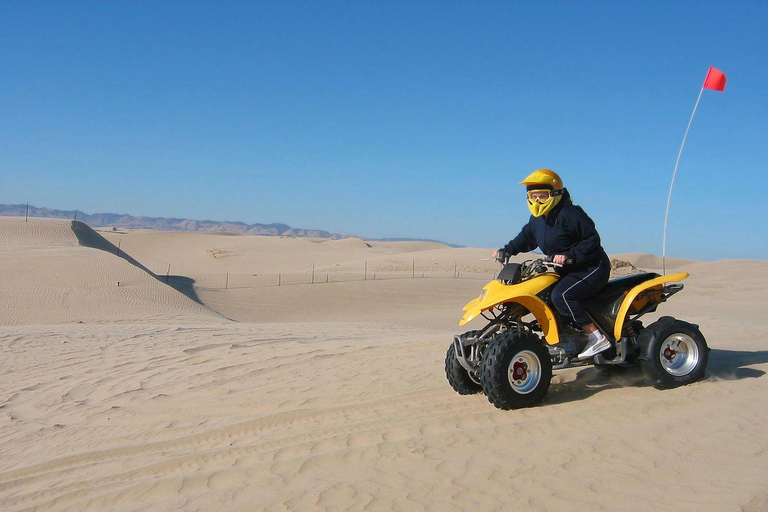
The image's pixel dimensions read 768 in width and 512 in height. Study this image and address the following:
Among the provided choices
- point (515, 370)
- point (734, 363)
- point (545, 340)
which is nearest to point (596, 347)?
point (545, 340)

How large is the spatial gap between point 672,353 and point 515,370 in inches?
71.6

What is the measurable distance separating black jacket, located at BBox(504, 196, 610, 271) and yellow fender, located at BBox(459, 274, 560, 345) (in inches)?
11.7

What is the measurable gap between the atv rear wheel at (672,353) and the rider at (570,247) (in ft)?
1.37

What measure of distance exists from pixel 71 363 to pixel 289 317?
13.8 meters

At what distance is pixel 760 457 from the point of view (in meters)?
4.01

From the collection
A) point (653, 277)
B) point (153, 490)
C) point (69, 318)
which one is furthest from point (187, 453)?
point (69, 318)

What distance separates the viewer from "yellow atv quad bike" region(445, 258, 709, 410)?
17.9 ft

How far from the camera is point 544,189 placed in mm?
5840

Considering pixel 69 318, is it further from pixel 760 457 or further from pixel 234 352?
pixel 760 457

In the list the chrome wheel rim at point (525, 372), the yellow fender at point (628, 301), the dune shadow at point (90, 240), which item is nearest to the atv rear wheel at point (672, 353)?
the yellow fender at point (628, 301)

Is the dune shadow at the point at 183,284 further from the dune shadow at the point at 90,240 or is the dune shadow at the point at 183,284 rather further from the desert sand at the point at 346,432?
the desert sand at the point at 346,432

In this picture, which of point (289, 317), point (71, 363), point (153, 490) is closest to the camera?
point (153, 490)

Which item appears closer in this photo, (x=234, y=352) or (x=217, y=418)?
(x=217, y=418)

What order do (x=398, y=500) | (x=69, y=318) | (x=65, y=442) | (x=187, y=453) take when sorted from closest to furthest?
1. (x=398, y=500)
2. (x=187, y=453)
3. (x=65, y=442)
4. (x=69, y=318)
